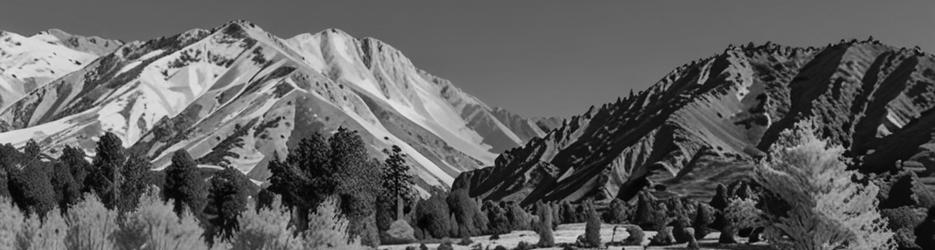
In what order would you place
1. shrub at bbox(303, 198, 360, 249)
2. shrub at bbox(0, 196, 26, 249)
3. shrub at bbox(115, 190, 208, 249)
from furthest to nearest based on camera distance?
shrub at bbox(115, 190, 208, 249)
shrub at bbox(0, 196, 26, 249)
shrub at bbox(303, 198, 360, 249)

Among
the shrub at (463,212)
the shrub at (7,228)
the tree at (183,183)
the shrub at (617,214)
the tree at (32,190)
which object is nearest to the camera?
the shrub at (7,228)

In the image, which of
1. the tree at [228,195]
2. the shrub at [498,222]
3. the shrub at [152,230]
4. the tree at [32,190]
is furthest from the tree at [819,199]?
the shrub at [498,222]

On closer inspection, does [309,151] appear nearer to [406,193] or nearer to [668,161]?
[406,193]

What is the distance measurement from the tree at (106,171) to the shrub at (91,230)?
4169 cm

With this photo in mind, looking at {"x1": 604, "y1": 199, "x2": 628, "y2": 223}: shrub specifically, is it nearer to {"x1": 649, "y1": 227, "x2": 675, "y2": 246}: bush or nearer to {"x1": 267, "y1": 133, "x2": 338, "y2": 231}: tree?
{"x1": 649, "y1": 227, "x2": 675, "y2": 246}: bush

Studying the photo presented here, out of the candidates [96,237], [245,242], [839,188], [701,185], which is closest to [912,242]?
[839,188]

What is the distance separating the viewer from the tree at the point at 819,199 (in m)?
32.2

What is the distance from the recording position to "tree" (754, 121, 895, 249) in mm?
32188

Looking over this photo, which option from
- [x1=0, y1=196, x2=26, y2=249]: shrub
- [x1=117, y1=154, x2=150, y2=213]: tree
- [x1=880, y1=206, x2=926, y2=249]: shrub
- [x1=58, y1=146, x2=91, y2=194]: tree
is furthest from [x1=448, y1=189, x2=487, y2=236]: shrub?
[x1=0, y1=196, x2=26, y2=249]: shrub

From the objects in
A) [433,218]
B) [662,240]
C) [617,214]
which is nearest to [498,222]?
[433,218]

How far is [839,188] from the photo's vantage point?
32719 millimetres

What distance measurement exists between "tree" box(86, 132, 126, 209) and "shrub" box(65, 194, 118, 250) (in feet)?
137

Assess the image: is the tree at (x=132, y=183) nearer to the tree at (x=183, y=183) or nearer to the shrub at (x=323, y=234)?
the tree at (x=183, y=183)

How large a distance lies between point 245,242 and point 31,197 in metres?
52.6
